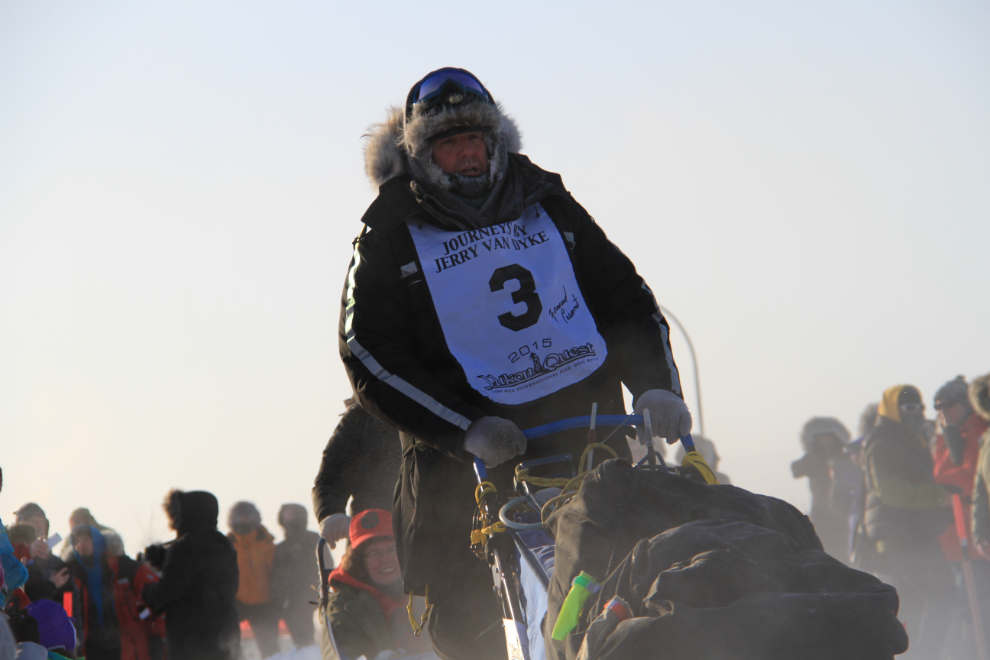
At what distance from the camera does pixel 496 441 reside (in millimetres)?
2779

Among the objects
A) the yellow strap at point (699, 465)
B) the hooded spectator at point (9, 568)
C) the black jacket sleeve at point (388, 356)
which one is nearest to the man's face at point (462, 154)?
the black jacket sleeve at point (388, 356)

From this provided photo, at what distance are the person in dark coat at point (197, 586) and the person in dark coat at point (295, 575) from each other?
1.74 meters

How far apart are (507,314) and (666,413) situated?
0.62 m

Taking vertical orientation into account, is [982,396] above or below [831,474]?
above

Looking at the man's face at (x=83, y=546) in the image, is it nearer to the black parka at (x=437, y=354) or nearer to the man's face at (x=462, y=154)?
the black parka at (x=437, y=354)

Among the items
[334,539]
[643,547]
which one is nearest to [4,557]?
[334,539]

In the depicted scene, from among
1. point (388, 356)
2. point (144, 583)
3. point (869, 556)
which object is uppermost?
point (388, 356)

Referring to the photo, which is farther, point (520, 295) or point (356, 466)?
point (356, 466)

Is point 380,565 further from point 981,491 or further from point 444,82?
point 981,491

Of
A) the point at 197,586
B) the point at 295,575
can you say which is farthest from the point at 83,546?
the point at 295,575

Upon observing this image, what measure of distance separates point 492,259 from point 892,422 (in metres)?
5.59

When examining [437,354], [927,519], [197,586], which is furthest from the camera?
[927,519]

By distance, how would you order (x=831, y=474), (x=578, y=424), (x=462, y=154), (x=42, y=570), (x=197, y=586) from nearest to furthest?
1. (x=578, y=424)
2. (x=462, y=154)
3. (x=42, y=570)
4. (x=197, y=586)
5. (x=831, y=474)

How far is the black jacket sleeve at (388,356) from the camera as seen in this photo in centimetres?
301
